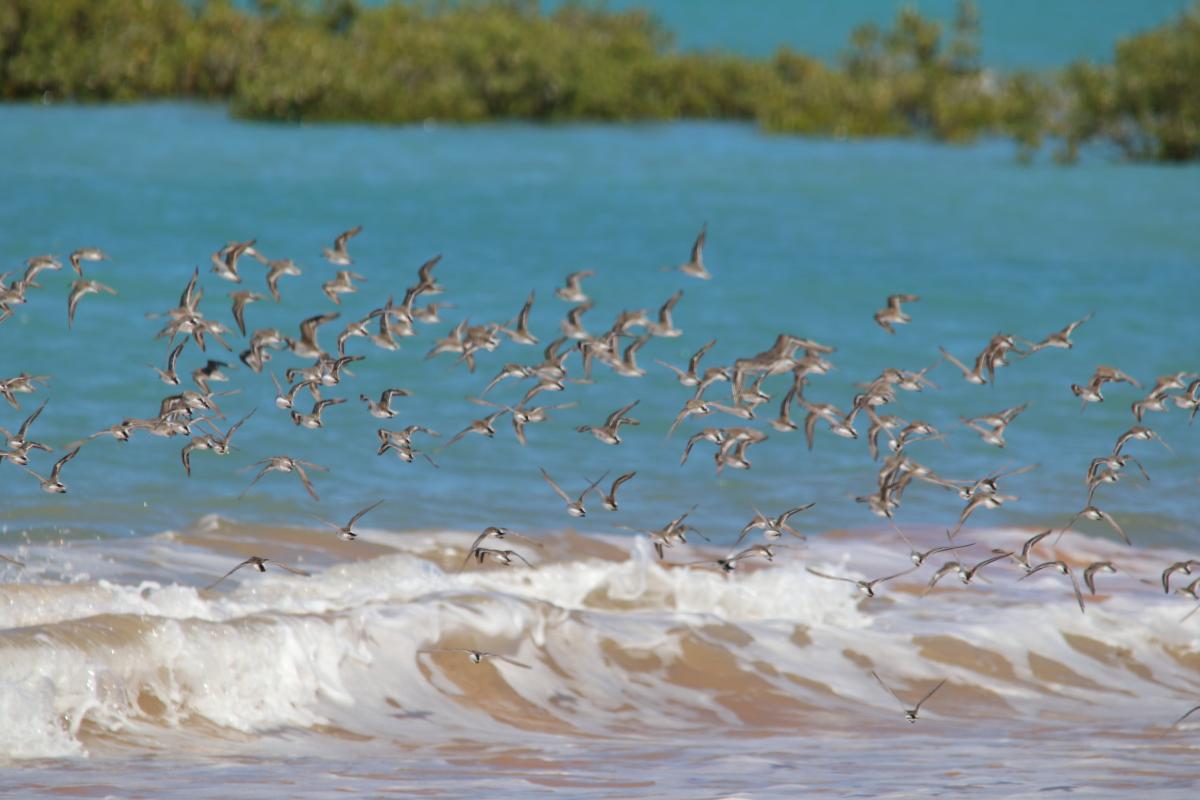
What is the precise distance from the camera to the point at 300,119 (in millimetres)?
54719

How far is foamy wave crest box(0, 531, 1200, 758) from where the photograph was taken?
12344 millimetres

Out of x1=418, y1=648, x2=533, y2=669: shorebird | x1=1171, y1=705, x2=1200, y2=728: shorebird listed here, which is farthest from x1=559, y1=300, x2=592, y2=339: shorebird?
x1=1171, y1=705, x2=1200, y2=728: shorebird

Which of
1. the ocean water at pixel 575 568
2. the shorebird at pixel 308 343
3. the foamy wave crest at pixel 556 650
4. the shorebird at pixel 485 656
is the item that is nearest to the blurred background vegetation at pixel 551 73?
the ocean water at pixel 575 568

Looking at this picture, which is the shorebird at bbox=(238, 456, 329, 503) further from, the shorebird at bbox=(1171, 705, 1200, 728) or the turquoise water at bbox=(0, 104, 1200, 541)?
the shorebird at bbox=(1171, 705, 1200, 728)

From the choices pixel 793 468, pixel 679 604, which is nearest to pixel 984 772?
pixel 679 604

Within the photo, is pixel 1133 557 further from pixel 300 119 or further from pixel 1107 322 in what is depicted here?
pixel 300 119

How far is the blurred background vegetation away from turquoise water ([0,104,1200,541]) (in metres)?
1.42

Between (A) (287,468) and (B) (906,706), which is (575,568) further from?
(B) (906,706)

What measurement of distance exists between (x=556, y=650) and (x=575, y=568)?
2.21 metres

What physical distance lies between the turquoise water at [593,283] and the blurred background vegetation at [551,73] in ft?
4.65

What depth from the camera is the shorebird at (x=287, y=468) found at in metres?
14.5

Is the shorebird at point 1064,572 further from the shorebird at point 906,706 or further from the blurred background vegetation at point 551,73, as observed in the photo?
the blurred background vegetation at point 551,73

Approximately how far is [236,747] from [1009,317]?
797 inches

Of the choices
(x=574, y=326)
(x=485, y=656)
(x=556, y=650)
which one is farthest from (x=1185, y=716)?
(x=574, y=326)
